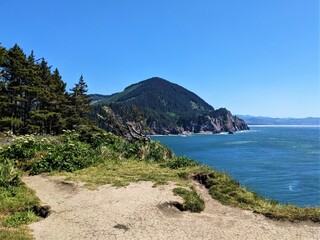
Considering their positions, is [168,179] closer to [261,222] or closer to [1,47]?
[261,222]

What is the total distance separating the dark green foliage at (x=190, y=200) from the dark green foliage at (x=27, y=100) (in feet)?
83.4

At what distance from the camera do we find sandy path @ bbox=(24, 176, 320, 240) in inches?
348

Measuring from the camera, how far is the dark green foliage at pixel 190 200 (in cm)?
1107

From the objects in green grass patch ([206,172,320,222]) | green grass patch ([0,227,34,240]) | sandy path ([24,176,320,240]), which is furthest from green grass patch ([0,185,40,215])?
green grass patch ([206,172,320,222])

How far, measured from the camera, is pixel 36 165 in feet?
53.1

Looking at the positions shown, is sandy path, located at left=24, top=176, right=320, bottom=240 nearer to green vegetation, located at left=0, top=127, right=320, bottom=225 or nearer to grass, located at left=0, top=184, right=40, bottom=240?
grass, located at left=0, top=184, right=40, bottom=240

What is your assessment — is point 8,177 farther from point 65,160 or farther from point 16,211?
point 65,160

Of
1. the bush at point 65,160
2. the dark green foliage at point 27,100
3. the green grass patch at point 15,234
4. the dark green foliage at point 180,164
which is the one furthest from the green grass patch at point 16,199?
the dark green foliage at point 27,100

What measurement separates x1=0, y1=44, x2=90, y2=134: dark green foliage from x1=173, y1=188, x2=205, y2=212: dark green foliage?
83.4 feet

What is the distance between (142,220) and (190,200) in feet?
7.57

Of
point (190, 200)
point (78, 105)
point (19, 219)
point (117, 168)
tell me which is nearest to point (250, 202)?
point (190, 200)

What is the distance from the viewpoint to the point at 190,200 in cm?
1142

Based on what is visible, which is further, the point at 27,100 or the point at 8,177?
the point at 27,100

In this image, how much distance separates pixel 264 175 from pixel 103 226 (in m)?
41.1
